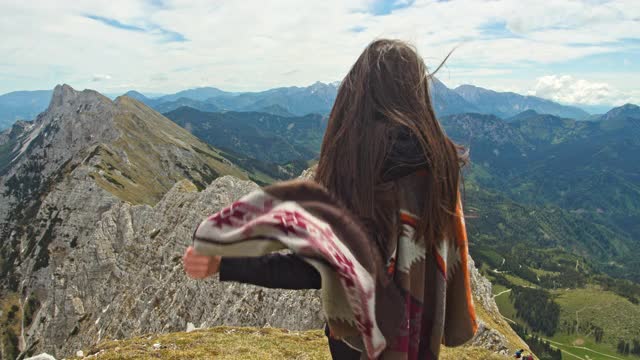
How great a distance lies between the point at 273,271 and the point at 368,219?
1.25 metres

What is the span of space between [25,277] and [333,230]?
17993 centimetres

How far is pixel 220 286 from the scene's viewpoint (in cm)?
5572

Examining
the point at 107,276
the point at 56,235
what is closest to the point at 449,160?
the point at 107,276

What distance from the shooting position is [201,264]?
5.03 metres

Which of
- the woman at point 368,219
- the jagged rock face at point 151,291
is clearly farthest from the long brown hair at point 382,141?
the jagged rock face at point 151,291

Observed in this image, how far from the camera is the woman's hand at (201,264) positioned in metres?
4.98

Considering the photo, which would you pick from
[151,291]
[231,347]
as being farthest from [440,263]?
[151,291]

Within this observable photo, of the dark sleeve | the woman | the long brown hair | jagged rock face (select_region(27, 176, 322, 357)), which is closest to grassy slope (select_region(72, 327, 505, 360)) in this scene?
the dark sleeve

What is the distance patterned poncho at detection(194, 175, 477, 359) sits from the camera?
175 inches

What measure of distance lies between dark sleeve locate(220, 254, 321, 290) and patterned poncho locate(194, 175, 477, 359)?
0.91 feet

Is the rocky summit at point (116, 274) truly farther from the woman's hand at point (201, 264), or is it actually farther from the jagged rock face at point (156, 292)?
the woman's hand at point (201, 264)

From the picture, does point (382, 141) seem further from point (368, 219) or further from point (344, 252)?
point (344, 252)

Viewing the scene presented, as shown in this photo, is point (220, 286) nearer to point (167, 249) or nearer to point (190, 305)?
point (190, 305)

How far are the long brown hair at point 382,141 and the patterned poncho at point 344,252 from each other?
179 millimetres
